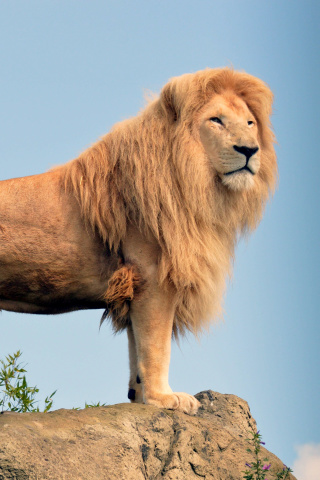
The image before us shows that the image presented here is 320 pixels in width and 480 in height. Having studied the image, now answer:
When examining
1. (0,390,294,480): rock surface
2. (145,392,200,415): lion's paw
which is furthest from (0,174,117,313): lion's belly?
(0,390,294,480): rock surface

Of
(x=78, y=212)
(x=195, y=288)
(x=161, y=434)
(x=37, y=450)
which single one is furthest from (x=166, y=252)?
(x=37, y=450)

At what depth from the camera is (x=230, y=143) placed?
15.0 ft

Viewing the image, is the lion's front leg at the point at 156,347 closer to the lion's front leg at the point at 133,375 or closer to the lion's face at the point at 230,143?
the lion's front leg at the point at 133,375

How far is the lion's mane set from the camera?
15.2 ft

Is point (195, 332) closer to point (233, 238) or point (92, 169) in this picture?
point (233, 238)

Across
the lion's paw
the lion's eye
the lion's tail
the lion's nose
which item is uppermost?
the lion's eye

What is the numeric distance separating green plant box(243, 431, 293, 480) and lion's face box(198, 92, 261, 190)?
150 centimetres

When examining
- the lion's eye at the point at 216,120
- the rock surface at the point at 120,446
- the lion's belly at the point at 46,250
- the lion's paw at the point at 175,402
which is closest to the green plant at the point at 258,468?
the rock surface at the point at 120,446

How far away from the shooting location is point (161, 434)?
4234 millimetres

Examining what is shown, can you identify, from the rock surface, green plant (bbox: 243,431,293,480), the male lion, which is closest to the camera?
the rock surface

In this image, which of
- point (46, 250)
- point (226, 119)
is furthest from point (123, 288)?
point (226, 119)

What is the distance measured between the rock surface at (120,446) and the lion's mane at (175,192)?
2.52 ft

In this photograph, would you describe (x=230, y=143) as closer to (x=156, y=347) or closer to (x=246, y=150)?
(x=246, y=150)

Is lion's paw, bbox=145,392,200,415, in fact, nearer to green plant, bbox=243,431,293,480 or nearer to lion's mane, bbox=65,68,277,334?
green plant, bbox=243,431,293,480
